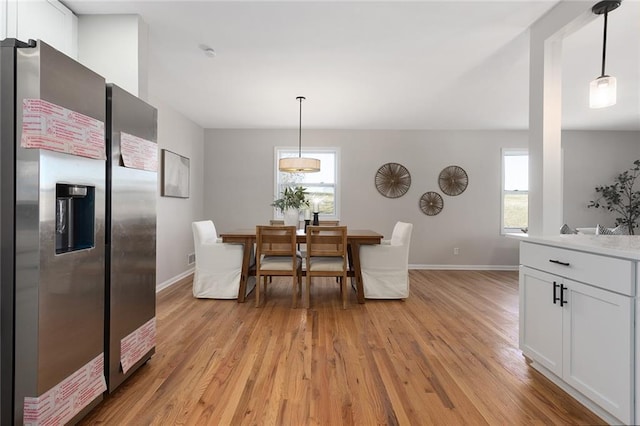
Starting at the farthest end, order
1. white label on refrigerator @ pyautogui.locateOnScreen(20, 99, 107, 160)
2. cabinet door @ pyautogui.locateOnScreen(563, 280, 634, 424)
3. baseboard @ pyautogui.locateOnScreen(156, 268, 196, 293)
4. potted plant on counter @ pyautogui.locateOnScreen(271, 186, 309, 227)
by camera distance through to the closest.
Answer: baseboard @ pyautogui.locateOnScreen(156, 268, 196, 293), potted plant on counter @ pyautogui.locateOnScreen(271, 186, 309, 227), cabinet door @ pyautogui.locateOnScreen(563, 280, 634, 424), white label on refrigerator @ pyautogui.locateOnScreen(20, 99, 107, 160)

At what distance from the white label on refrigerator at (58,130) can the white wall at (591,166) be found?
274 inches

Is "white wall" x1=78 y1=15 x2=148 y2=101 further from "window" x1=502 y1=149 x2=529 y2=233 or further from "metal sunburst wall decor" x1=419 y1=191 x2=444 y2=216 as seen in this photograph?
"window" x1=502 y1=149 x2=529 y2=233

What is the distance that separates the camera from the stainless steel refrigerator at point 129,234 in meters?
1.83

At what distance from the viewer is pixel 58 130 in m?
1.45

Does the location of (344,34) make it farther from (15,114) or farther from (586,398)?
(586,398)

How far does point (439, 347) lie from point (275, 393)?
1333mm

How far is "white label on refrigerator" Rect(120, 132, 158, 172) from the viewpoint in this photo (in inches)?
75.7

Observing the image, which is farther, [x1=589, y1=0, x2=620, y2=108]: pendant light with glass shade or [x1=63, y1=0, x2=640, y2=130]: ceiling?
[x1=63, y1=0, x2=640, y2=130]: ceiling

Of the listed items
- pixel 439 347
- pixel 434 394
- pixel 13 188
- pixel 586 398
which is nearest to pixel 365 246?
pixel 439 347

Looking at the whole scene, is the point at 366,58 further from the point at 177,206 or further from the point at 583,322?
the point at 177,206

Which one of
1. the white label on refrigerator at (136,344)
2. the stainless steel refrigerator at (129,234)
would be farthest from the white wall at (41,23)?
the white label on refrigerator at (136,344)

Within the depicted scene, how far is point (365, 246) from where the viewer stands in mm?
3936

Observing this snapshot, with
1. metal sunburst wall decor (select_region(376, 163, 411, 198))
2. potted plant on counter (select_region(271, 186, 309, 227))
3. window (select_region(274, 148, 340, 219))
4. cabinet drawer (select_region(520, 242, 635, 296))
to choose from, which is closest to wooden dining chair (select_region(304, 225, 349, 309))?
potted plant on counter (select_region(271, 186, 309, 227))

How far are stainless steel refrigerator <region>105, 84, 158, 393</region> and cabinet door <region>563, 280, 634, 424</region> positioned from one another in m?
2.46
